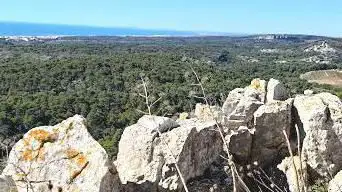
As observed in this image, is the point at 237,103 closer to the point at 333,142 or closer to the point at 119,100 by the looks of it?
the point at 333,142

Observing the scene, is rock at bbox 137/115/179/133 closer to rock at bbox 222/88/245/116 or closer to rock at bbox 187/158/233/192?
rock at bbox 187/158/233/192

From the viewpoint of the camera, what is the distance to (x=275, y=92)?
15758 mm

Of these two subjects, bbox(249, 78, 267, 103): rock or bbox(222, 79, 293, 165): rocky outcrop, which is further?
bbox(249, 78, 267, 103): rock

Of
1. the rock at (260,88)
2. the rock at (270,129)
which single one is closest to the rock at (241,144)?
the rock at (270,129)

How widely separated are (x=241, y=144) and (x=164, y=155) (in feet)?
7.84

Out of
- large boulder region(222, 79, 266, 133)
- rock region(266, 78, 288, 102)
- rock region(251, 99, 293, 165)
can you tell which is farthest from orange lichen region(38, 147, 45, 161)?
rock region(266, 78, 288, 102)

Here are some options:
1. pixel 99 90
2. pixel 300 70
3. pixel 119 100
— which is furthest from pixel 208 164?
pixel 300 70

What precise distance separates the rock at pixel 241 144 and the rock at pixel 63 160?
3700 mm

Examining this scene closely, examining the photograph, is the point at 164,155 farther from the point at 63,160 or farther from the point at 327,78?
the point at 327,78

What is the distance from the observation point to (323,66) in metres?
125

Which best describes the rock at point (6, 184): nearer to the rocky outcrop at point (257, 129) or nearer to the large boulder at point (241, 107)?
the rocky outcrop at point (257, 129)

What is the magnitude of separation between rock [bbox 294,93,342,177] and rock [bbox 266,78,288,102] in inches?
75.9

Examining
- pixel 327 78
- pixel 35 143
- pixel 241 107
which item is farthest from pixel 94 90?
pixel 35 143

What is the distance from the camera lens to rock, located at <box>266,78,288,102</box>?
1568cm
